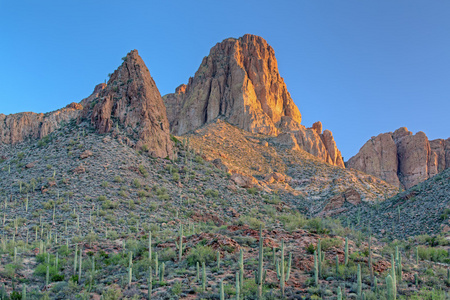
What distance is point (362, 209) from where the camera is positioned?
44406 mm

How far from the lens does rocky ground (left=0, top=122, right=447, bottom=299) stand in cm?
1725

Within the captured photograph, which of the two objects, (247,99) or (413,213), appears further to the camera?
(247,99)

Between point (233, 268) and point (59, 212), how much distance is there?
18.9 metres

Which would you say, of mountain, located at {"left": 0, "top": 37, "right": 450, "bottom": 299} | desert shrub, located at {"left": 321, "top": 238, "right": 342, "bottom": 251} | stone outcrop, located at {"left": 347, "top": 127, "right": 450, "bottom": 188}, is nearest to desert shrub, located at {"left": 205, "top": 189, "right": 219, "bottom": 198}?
A: mountain, located at {"left": 0, "top": 37, "right": 450, "bottom": 299}

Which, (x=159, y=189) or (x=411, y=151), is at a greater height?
(x=411, y=151)

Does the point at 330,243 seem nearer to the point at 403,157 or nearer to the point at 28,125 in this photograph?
the point at 403,157

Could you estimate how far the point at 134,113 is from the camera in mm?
48844

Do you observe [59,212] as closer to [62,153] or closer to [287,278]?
[62,153]

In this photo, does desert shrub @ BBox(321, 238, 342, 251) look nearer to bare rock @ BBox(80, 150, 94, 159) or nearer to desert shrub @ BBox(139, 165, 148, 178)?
desert shrub @ BBox(139, 165, 148, 178)

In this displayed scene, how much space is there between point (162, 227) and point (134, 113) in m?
20.7

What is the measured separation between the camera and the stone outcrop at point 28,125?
81250 mm

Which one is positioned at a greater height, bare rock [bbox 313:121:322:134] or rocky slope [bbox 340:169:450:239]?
bare rock [bbox 313:121:322:134]

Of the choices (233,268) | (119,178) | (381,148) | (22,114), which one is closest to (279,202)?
(119,178)

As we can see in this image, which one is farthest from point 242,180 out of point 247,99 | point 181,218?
point 247,99
